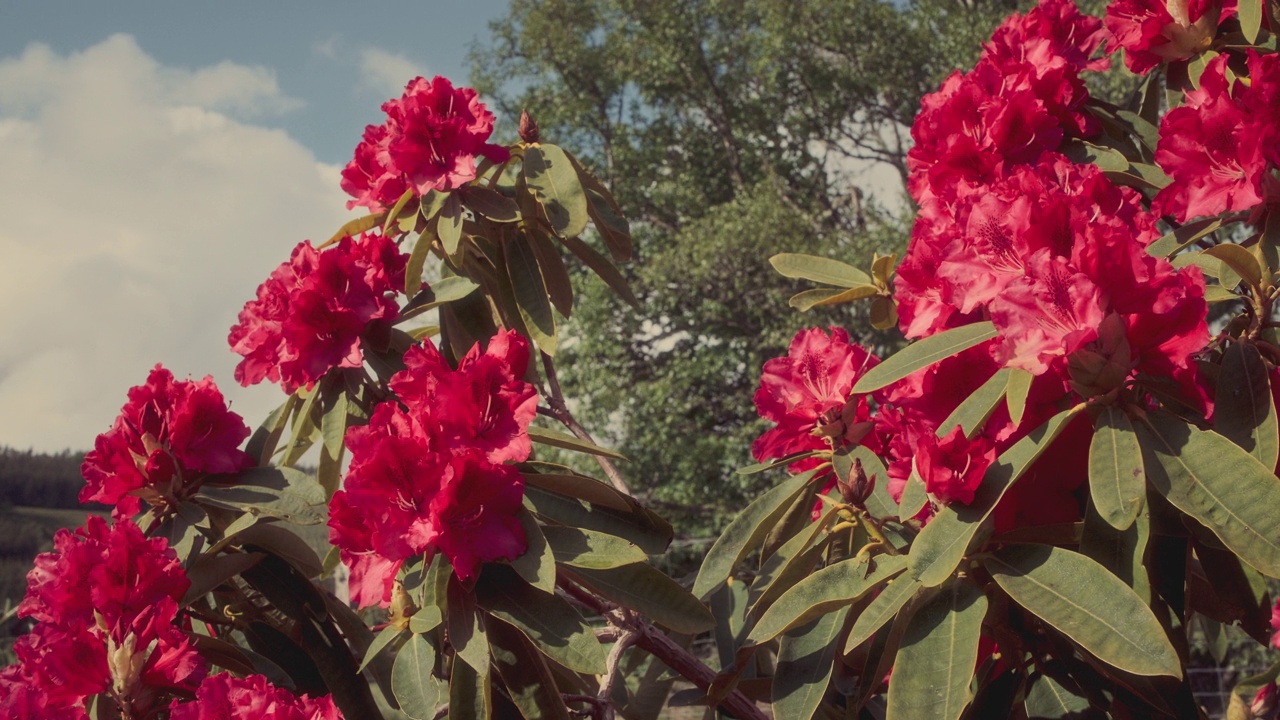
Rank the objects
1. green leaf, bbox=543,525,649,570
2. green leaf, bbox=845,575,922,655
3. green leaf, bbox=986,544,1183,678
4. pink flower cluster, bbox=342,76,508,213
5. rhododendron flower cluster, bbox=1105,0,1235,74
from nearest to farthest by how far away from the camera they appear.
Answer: green leaf, bbox=986,544,1183,678
green leaf, bbox=845,575,922,655
green leaf, bbox=543,525,649,570
rhododendron flower cluster, bbox=1105,0,1235,74
pink flower cluster, bbox=342,76,508,213

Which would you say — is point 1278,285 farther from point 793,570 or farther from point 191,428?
point 191,428

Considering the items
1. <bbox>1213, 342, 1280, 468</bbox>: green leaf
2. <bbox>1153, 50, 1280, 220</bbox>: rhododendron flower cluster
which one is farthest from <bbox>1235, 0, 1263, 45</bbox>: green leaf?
<bbox>1213, 342, 1280, 468</bbox>: green leaf

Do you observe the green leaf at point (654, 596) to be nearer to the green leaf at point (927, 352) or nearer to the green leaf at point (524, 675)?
the green leaf at point (524, 675)

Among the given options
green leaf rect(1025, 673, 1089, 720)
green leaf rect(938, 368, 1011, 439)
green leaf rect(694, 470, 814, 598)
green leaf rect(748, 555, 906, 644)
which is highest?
green leaf rect(938, 368, 1011, 439)

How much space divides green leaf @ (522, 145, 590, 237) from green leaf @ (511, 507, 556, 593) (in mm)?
512

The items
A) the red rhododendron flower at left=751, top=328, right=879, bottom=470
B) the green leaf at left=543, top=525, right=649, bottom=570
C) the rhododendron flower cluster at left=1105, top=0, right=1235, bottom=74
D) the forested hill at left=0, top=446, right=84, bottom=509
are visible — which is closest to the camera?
the green leaf at left=543, top=525, right=649, bottom=570

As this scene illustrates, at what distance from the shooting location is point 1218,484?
0.83 meters

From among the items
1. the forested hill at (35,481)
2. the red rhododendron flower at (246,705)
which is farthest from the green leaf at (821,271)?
the forested hill at (35,481)

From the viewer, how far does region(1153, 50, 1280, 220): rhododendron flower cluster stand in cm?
107

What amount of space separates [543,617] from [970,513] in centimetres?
41

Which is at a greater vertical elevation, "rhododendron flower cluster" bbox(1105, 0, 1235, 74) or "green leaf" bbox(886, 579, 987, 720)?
"rhododendron flower cluster" bbox(1105, 0, 1235, 74)

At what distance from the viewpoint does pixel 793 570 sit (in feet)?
3.65

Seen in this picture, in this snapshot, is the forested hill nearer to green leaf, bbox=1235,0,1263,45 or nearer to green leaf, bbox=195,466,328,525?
green leaf, bbox=195,466,328,525

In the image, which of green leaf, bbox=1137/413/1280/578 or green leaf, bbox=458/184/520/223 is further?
green leaf, bbox=458/184/520/223
